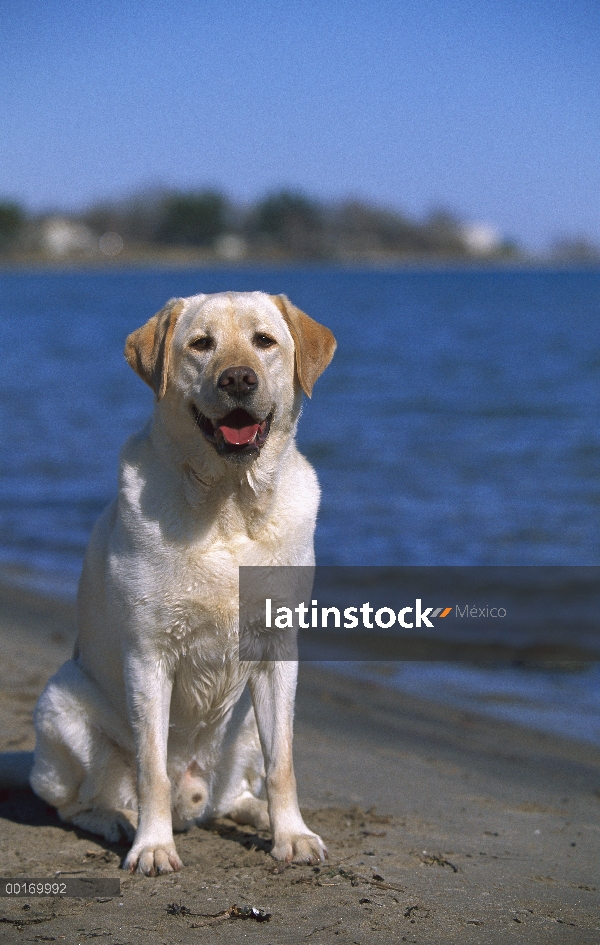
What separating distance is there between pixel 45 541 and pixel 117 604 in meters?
6.74

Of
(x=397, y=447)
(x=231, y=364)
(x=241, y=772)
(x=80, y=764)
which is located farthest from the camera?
(x=397, y=447)

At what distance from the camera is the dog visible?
3557mm

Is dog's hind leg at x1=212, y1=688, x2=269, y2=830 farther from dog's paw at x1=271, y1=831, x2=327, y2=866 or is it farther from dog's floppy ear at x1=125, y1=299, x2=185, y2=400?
dog's floppy ear at x1=125, y1=299, x2=185, y2=400

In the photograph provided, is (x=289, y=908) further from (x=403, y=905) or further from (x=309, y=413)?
(x=309, y=413)

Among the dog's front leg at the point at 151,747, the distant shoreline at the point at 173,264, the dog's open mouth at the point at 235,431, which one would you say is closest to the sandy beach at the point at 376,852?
the dog's front leg at the point at 151,747

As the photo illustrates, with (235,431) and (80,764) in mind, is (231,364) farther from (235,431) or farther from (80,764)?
(80,764)

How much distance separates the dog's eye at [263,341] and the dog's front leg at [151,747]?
1116mm

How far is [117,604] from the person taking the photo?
11.8 feet

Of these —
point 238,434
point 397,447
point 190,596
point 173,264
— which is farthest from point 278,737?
point 173,264

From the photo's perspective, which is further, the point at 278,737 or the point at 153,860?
the point at 278,737

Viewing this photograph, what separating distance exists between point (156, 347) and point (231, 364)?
0.34m

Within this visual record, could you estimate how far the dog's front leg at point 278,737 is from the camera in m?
3.71

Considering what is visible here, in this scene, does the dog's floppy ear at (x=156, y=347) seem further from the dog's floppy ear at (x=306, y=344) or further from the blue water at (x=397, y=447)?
the blue water at (x=397, y=447)

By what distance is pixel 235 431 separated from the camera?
11.9 ft
